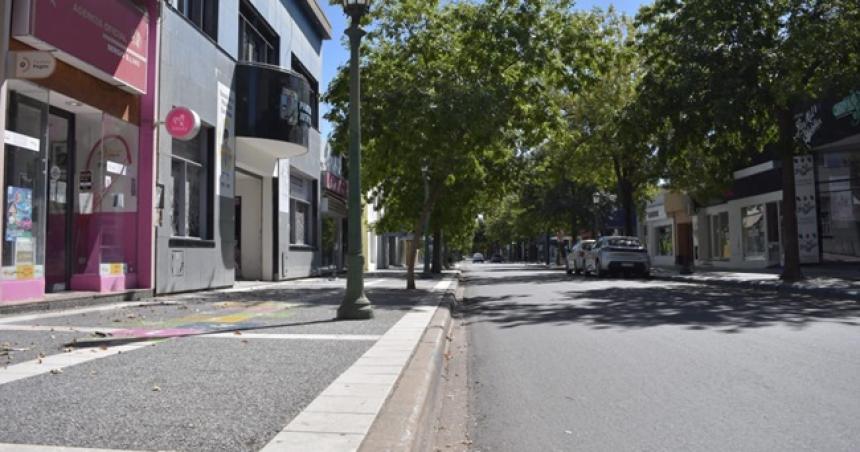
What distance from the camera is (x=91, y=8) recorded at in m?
11.6

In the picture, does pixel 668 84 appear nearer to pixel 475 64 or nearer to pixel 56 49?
pixel 475 64

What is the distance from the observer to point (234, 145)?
17953 millimetres

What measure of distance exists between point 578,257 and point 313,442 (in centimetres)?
2798

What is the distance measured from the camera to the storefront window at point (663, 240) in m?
42.8

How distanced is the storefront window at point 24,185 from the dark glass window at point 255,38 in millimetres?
8692

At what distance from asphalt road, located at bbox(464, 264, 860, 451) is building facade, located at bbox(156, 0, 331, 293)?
24.6 ft

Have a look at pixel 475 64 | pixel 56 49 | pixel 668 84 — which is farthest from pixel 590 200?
pixel 56 49

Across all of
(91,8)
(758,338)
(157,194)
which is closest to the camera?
(758,338)

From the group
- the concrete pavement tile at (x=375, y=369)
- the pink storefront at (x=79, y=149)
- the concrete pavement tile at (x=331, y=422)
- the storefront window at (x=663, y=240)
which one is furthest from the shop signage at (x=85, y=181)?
the storefront window at (x=663, y=240)

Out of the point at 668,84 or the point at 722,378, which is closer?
the point at 722,378

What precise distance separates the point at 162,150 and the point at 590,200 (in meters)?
34.5

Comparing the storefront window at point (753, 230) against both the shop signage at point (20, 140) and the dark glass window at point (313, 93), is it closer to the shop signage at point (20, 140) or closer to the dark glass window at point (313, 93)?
the dark glass window at point (313, 93)

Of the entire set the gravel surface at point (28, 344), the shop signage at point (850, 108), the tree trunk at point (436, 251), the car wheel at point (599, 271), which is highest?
the shop signage at point (850, 108)

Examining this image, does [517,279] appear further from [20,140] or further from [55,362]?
[55,362]
